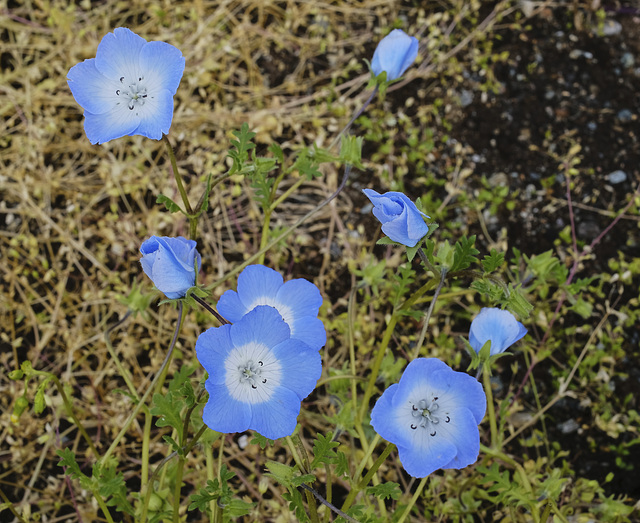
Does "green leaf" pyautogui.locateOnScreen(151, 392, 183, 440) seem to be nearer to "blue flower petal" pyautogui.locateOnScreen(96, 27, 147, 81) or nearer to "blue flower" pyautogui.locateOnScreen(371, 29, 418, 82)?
"blue flower petal" pyautogui.locateOnScreen(96, 27, 147, 81)

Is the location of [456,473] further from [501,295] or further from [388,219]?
[388,219]

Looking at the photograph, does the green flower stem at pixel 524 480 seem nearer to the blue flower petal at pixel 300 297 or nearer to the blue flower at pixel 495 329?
the blue flower at pixel 495 329

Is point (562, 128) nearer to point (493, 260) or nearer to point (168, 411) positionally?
point (493, 260)

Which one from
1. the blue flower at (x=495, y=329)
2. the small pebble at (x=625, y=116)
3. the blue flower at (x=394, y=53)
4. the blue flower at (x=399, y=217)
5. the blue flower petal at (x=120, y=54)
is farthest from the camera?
the small pebble at (x=625, y=116)

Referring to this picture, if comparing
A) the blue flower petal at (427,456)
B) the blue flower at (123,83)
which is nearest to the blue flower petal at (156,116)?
the blue flower at (123,83)

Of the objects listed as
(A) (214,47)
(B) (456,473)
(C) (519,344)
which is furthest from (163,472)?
A: (A) (214,47)

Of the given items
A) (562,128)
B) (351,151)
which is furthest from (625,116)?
(351,151)
